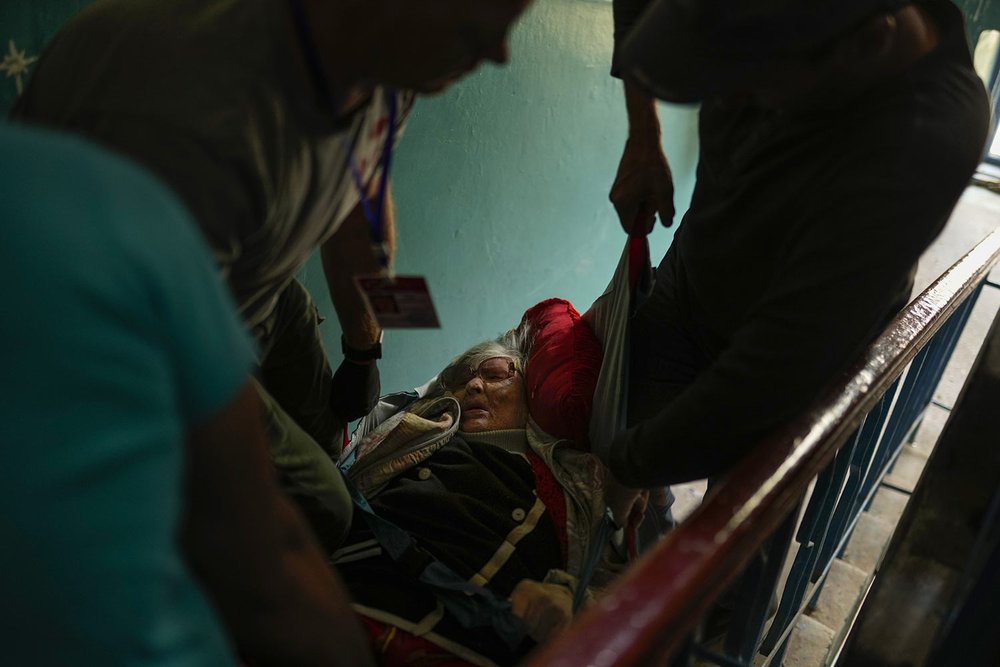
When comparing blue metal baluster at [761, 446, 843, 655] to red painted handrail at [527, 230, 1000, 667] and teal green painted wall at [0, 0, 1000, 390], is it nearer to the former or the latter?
red painted handrail at [527, 230, 1000, 667]

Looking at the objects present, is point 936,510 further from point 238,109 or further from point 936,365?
point 936,365

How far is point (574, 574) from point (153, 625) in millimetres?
1340

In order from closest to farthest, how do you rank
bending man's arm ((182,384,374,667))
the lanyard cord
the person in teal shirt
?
the person in teal shirt → bending man's arm ((182,384,374,667)) → the lanyard cord

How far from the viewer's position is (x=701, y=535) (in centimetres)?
83

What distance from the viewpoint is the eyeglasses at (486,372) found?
232 centimetres

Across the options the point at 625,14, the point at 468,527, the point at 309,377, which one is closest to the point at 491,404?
the point at 468,527

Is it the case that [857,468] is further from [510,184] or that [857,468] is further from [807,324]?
[510,184]

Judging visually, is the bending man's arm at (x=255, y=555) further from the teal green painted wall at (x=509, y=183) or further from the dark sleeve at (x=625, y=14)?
the teal green painted wall at (x=509, y=183)

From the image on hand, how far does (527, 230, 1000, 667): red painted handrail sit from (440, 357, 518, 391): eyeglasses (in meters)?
1.17

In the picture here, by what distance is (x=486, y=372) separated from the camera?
2326mm

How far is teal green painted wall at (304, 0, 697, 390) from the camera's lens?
8.86ft

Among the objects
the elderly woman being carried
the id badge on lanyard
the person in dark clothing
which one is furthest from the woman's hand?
the id badge on lanyard

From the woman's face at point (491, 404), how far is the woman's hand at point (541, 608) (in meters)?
0.58

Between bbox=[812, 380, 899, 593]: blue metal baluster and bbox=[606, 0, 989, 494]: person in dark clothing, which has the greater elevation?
bbox=[606, 0, 989, 494]: person in dark clothing
